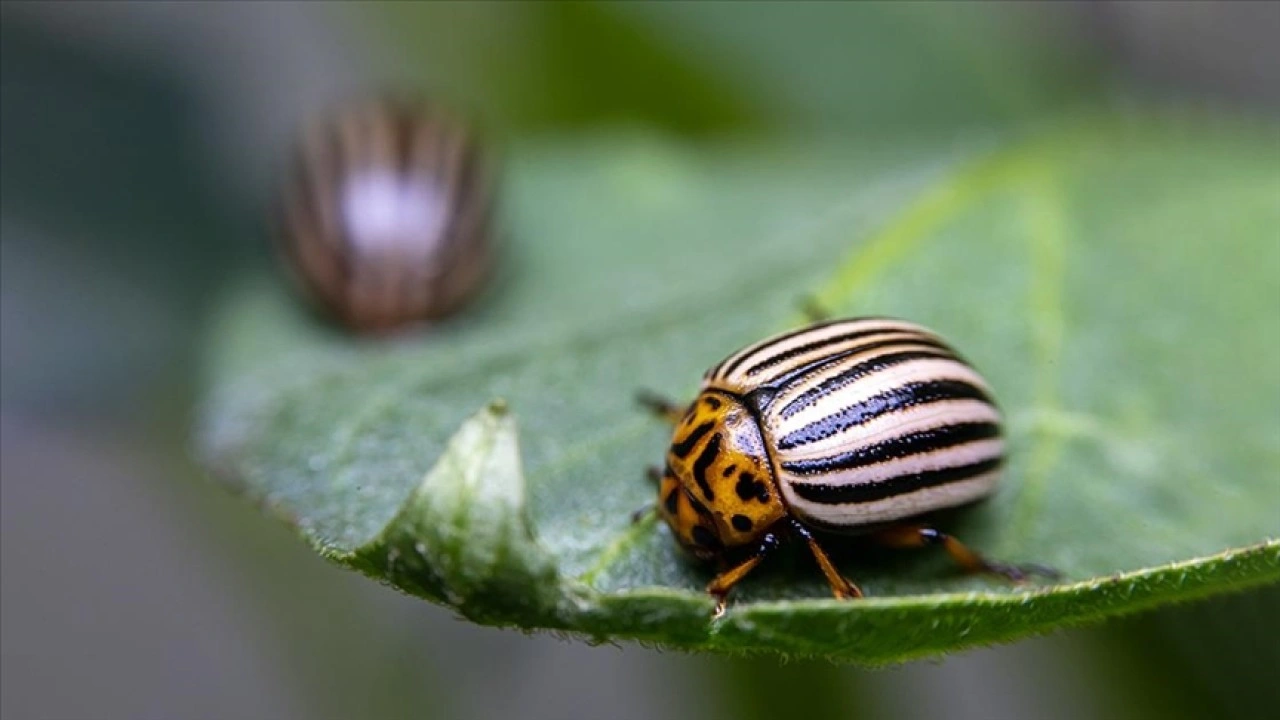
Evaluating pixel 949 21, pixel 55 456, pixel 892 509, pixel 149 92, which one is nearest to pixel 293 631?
pixel 55 456

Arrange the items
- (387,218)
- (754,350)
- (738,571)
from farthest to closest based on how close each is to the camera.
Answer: (387,218) < (754,350) < (738,571)

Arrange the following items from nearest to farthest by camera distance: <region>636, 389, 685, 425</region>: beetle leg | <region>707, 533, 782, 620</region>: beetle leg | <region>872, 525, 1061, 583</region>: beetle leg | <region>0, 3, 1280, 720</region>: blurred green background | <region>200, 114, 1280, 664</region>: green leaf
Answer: <region>200, 114, 1280, 664</region>: green leaf
<region>707, 533, 782, 620</region>: beetle leg
<region>872, 525, 1061, 583</region>: beetle leg
<region>636, 389, 685, 425</region>: beetle leg
<region>0, 3, 1280, 720</region>: blurred green background

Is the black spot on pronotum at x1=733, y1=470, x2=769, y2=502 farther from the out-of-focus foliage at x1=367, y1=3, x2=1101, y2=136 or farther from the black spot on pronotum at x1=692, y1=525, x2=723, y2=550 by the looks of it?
the out-of-focus foliage at x1=367, y1=3, x2=1101, y2=136

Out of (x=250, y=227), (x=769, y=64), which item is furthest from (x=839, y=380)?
(x=250, y=227)

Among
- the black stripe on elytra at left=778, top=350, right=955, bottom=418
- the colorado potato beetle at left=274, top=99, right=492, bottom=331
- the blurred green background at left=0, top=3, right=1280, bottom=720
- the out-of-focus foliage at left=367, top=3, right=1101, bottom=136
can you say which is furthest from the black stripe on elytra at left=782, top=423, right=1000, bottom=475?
the out-of-focus foliage at left=367, top=3, right=1101, bottom=136

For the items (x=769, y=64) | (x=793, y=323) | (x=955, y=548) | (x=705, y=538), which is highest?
(x=769, y=64)

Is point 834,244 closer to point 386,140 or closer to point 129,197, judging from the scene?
point 386,140

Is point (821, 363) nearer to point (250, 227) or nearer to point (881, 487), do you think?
point (881, 487)
